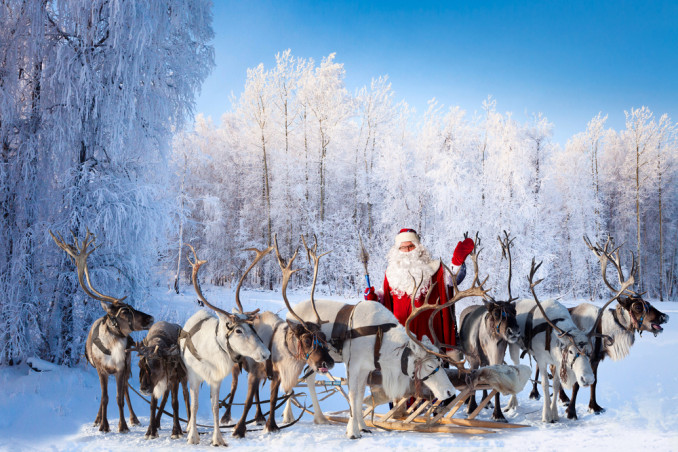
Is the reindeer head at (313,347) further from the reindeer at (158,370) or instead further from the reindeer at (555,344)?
the reindeer at (555,344)

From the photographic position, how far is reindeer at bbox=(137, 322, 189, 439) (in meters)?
3.84

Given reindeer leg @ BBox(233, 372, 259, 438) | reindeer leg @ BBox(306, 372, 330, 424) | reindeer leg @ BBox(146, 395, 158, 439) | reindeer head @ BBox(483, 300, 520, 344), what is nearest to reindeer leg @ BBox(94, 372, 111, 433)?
reindeer leg @ BBox(146, 395, 158, 439)

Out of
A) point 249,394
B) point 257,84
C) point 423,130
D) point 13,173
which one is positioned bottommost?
point 249,394

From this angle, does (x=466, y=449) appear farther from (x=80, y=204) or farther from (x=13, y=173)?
(x=13, y=173)

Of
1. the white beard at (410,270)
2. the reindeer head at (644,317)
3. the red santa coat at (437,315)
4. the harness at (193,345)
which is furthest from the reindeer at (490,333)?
the harness at (193,345)

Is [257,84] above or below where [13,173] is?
above

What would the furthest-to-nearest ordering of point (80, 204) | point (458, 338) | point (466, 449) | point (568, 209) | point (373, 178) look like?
point (568, 209), point (373, 178), point (80, 204), point (458, 338), point (466, 449)

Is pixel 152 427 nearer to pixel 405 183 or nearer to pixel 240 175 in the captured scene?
pixel 405 183

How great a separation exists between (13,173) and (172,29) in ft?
10.5

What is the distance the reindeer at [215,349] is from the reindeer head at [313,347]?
0.30 metres

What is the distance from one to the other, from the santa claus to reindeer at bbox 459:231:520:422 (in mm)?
210

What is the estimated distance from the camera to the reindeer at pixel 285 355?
12.0 ft

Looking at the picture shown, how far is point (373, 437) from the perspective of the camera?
3.79 metres

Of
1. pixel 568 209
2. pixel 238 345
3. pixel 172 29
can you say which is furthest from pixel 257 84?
pixel 238 345
